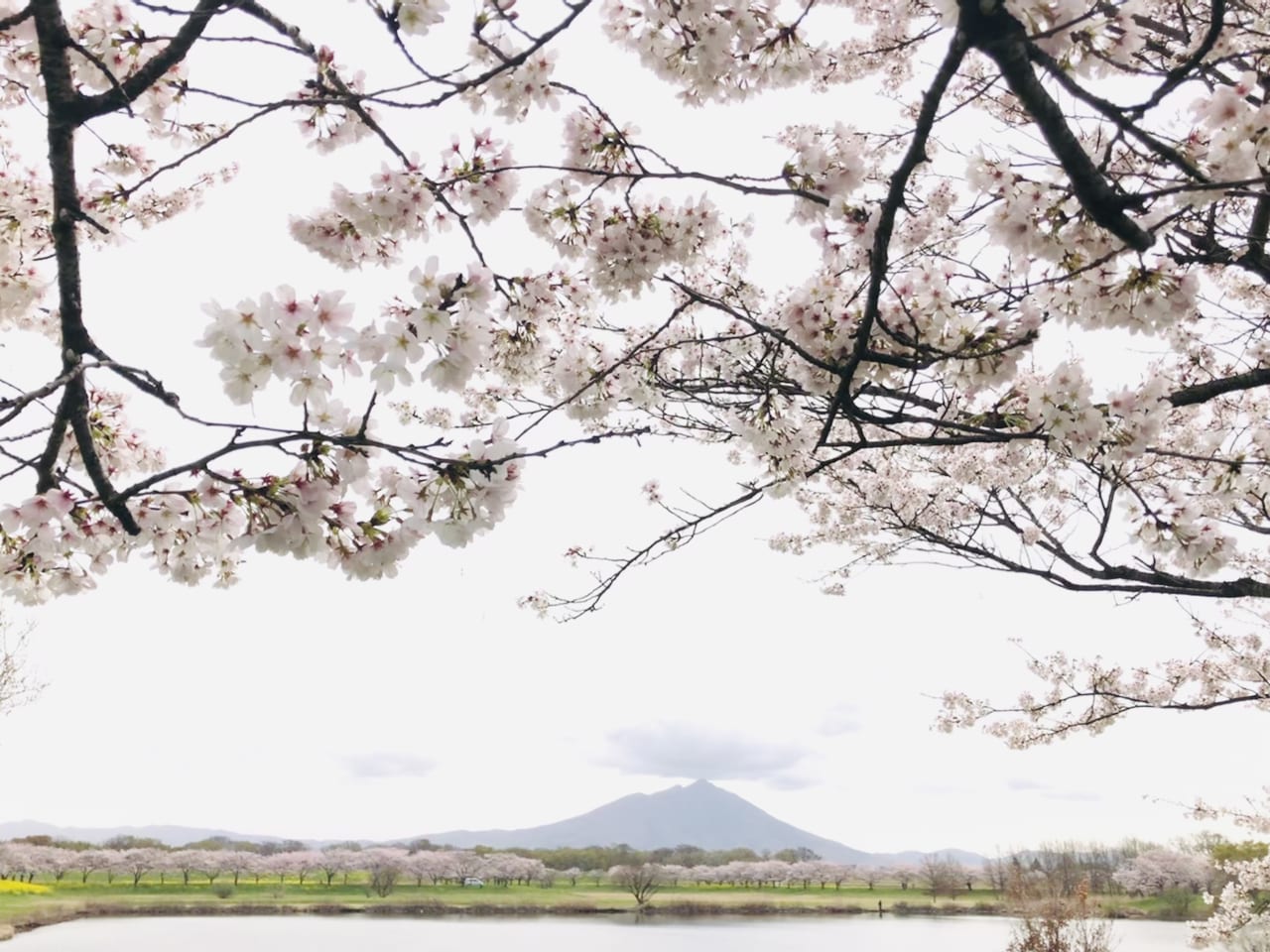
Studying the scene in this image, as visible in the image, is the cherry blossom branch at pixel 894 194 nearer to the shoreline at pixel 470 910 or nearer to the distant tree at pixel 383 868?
the shoreline at pixel 470 910

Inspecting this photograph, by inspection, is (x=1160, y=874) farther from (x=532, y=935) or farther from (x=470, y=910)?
(x=470, y=910)

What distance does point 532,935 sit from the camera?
2084 centimetres

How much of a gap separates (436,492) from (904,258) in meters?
1.69

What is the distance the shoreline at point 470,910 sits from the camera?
2670 centimetres

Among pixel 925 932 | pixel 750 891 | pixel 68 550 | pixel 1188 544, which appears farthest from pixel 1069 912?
pixel 750 891

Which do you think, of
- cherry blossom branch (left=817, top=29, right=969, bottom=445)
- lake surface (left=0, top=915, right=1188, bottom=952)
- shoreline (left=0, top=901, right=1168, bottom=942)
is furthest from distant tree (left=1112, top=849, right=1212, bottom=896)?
cherry blossom branch (left=817, top=29, right=969, bottom=445)

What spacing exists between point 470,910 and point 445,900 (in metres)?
3.62

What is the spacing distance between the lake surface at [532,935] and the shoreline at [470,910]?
5.29 ft

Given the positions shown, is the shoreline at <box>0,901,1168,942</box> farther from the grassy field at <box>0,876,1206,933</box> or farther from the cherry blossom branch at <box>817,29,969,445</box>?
the cherry blossom branch at <box>817,29,969,445</box>

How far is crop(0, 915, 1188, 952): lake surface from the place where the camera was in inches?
687

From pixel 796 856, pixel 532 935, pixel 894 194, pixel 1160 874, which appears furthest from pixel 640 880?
pixel 894 194

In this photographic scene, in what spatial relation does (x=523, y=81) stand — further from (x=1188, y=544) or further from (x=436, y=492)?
(x=1188, y=544)

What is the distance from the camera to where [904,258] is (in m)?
2.38

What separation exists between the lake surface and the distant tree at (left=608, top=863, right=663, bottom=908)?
8.73 m
